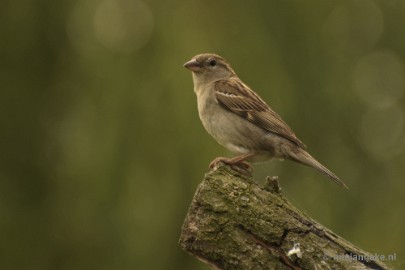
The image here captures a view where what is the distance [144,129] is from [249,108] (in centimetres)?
146

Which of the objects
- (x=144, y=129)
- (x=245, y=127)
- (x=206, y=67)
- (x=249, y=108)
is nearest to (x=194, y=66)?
(x=206, y=67)

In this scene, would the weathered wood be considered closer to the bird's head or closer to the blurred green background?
the bird's head

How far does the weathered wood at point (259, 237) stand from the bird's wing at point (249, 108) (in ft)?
6.21

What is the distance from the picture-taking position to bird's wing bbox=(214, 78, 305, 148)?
616 cm

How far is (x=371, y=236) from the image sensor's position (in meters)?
7.45

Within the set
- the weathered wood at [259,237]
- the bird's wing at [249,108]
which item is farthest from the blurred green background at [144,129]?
the weathered wood at [259,237]

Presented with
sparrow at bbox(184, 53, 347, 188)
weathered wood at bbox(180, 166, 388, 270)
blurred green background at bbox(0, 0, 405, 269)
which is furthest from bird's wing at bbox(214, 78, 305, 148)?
weathered wood at bbox(180, 166, 388, 270)

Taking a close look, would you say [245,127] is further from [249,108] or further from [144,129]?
[144,129]

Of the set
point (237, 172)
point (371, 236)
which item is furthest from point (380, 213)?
point (237, 172)

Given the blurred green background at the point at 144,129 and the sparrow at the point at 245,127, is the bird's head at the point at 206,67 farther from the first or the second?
the blurred green background at the point at 144,129

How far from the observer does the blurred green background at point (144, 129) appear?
738cm

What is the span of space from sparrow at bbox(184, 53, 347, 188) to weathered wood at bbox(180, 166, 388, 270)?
5.10ft

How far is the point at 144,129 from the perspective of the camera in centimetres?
751

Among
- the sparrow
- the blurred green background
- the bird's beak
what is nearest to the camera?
the sparrow
